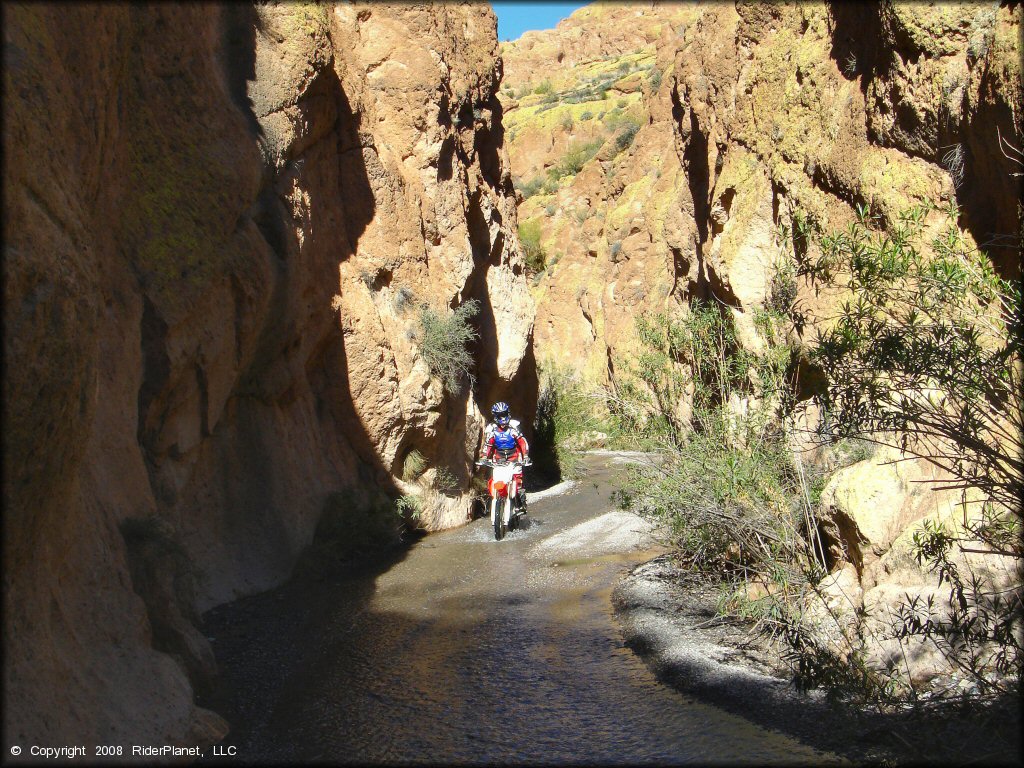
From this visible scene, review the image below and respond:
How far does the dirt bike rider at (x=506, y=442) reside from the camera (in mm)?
12719

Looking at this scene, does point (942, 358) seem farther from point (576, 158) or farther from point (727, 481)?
point (576, 158)

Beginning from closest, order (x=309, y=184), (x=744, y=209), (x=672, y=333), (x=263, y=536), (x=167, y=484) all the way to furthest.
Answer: (x=167, y=484)
(x=263, y=536)
(x=672, y=333)
(x=309, y=184)
(x=744, y=209)

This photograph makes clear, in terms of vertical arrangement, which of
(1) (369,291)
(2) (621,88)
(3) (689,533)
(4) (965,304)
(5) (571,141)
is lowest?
(3) (689,533)

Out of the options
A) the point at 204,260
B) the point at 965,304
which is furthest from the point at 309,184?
the point at 965,304

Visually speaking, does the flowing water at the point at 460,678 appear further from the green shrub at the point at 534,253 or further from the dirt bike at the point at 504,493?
the green shrub at the point at 534,253

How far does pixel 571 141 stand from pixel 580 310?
13.7 m

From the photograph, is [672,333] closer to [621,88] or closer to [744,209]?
[744,209]

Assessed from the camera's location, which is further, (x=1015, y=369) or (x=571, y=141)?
(x=571, y=141)

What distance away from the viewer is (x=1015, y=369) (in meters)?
4.85

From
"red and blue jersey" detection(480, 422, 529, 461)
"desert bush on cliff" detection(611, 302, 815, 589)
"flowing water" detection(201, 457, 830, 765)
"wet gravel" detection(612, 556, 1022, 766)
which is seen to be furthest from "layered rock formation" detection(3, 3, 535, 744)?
"desert bush on cliff" detection(611, 302, 815, 589)

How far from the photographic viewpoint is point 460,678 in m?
6.32

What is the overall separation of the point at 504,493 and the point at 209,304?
549cm

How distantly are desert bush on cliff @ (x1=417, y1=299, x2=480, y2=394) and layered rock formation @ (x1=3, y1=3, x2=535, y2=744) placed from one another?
0.62 feet

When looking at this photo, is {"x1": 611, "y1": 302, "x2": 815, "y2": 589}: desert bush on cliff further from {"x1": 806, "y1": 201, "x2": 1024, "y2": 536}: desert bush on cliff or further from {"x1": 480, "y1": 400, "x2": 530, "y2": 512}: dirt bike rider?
{"x1": 480, "y1": 400, "x2": 530, "y2": 512}: dirt bike rider
